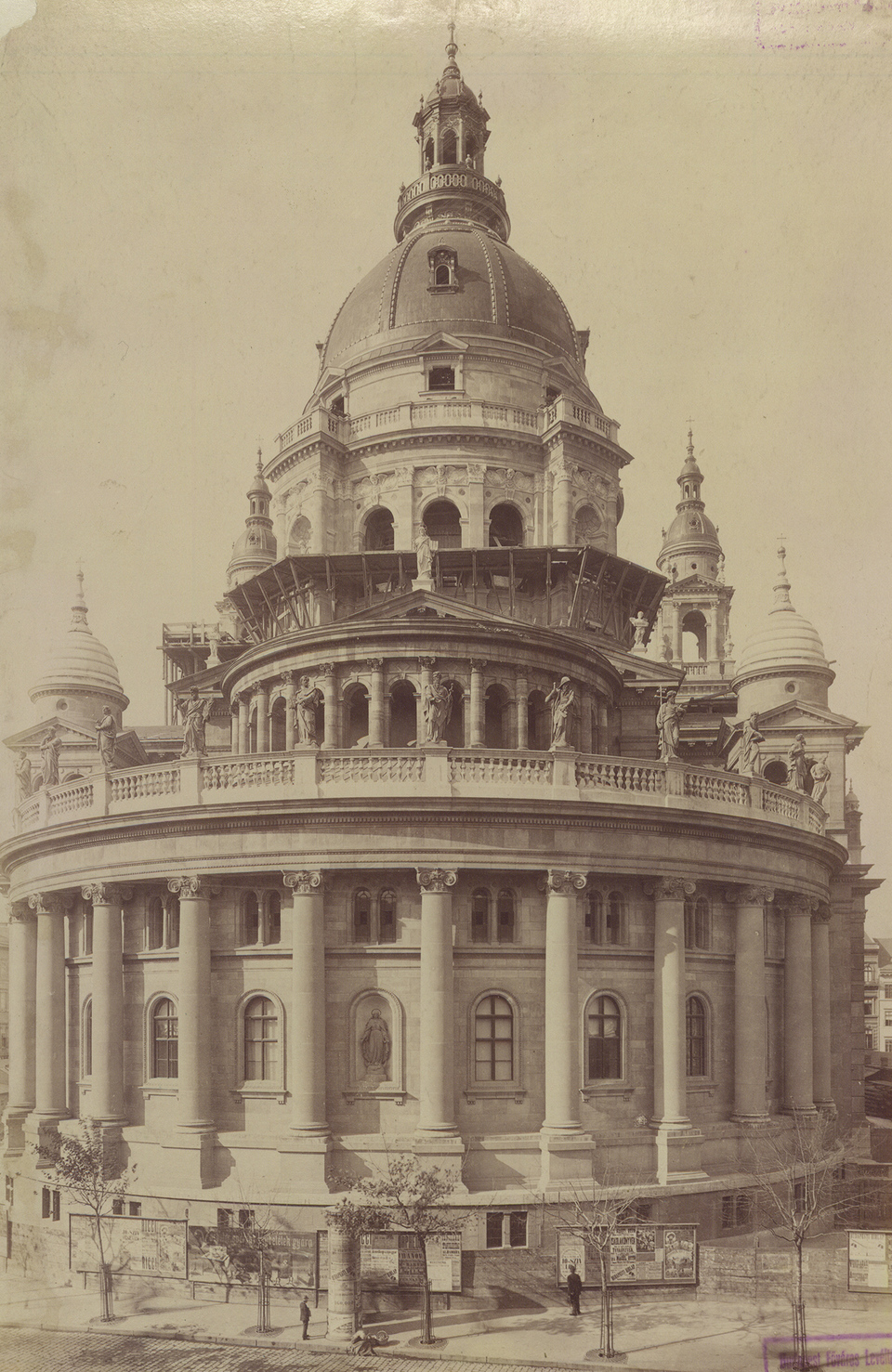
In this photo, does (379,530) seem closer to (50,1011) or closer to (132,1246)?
(50,1011)

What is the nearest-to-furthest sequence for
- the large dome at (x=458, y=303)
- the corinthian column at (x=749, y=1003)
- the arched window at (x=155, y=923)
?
1. the arched window at (x=155, y=923)
2. the corinthian column at (x=749, y=1003)
3. the large dome at (x=458, y=303)

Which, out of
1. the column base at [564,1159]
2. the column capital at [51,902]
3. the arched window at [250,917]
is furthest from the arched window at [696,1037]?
the column capital at [51,902]

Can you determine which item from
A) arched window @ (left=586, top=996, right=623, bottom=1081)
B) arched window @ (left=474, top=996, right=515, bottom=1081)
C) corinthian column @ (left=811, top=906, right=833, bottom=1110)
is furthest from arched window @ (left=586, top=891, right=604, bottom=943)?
corinthian column @ (left=811, top=906, right=833, bottom=1110)

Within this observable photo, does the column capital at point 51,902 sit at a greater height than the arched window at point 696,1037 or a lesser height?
greater

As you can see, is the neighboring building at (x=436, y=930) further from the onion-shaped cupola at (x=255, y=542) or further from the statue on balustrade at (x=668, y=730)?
the onion-shaped cupola at (x=255, y=542)

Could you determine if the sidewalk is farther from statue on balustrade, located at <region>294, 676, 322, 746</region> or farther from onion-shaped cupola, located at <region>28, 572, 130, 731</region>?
onion-shaped cupola, located at <region>28, 572, 130, 731</region>

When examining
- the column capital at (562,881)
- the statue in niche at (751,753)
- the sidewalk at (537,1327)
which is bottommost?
the sidewalk at (537,1327)
